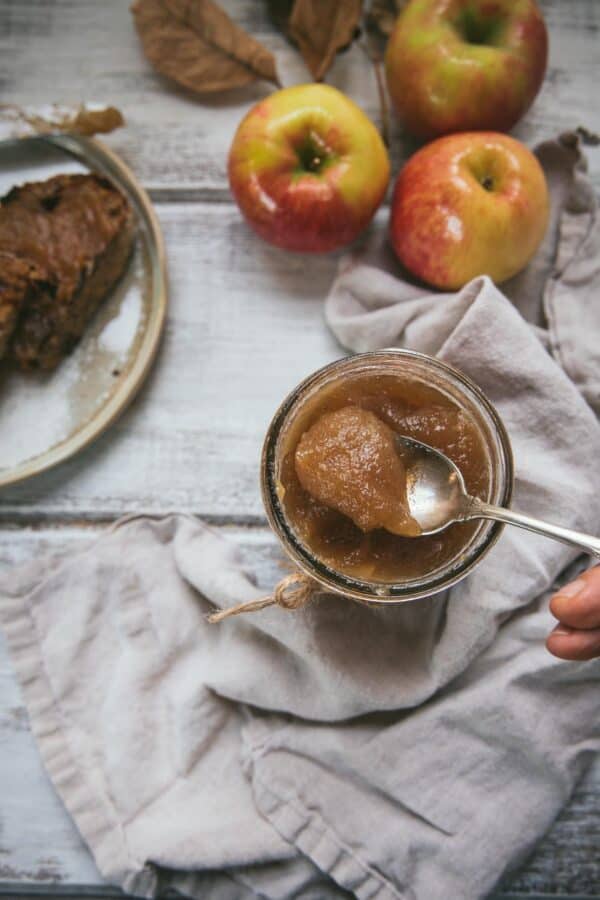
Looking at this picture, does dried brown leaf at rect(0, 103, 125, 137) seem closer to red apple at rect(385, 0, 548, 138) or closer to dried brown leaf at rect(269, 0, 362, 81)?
dried brown leaf at rect(269, 0, 362, 81)

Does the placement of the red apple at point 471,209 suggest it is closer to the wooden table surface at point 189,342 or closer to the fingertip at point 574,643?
the wooden table surface at point 189,342

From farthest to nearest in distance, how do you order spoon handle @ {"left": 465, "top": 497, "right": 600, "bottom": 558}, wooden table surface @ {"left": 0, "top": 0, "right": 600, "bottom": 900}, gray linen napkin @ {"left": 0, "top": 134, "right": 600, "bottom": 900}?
wooden table surface @ {"left": 0, "top": 0, "right": 600, "bottom": 900}
gray linen napkin @ {"left": 0, "top": 134, "right": 600, "bottom": 900}
spoon handle @ {"left": 465, "top": 497, "right": 600, "bottom": 558}

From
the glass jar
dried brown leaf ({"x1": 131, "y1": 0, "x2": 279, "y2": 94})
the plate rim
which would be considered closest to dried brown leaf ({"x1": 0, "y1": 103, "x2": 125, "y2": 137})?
the plate rim

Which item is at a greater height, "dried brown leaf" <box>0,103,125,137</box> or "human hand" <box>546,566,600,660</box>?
"dried brown leaf" <box>0,103,125,137</box>

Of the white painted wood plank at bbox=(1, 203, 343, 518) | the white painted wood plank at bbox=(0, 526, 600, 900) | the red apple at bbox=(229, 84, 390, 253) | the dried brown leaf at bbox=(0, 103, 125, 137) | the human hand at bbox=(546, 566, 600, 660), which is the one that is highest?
the red apple at bbox=(229, 84, 390, 253)

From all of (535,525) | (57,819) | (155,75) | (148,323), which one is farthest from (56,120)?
(57,819)

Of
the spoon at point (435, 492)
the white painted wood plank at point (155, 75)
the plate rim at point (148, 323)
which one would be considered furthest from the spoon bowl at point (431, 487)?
the white painted wood plank at point (155, 75)
